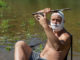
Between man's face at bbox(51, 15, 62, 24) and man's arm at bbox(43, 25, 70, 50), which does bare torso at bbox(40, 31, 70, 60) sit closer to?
man's arm at bbox(43, 25, 70, 50)

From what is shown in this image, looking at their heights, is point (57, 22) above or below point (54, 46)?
above

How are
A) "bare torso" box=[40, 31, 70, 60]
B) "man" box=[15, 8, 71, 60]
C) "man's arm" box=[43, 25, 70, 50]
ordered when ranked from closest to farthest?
"man's arm" box=[43, 25, 70, 50], "man" box=[15, 8, 71, 60], "bare torso" box=[40, 31, 70, 60]

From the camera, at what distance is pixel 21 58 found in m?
3.45

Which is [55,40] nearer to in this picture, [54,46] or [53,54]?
[54,46]

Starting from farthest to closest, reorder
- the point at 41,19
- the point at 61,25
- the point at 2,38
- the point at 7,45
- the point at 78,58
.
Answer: the point at 2,38 < the point at 7,45 < the point at 78,58 < the point at 61,25 < the point at 41,19


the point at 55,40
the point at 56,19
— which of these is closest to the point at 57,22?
the point at 56,19

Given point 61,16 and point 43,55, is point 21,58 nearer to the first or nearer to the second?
point 43,55

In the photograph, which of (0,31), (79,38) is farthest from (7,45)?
(79,38)

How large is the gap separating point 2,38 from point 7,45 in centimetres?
68

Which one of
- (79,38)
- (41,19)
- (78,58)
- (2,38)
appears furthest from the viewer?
(79,38)

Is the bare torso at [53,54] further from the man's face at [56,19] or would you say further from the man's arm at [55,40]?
the man's face at [56,19]

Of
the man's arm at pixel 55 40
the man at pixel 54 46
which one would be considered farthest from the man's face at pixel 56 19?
the man's arm at pixel 55 40

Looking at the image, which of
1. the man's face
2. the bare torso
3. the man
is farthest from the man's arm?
the man's face

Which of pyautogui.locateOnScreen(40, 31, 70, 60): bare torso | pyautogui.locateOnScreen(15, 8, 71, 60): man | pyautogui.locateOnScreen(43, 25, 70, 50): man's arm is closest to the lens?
pyautogui.locateOnScreen(43, 25, 70, 50): man's arm
